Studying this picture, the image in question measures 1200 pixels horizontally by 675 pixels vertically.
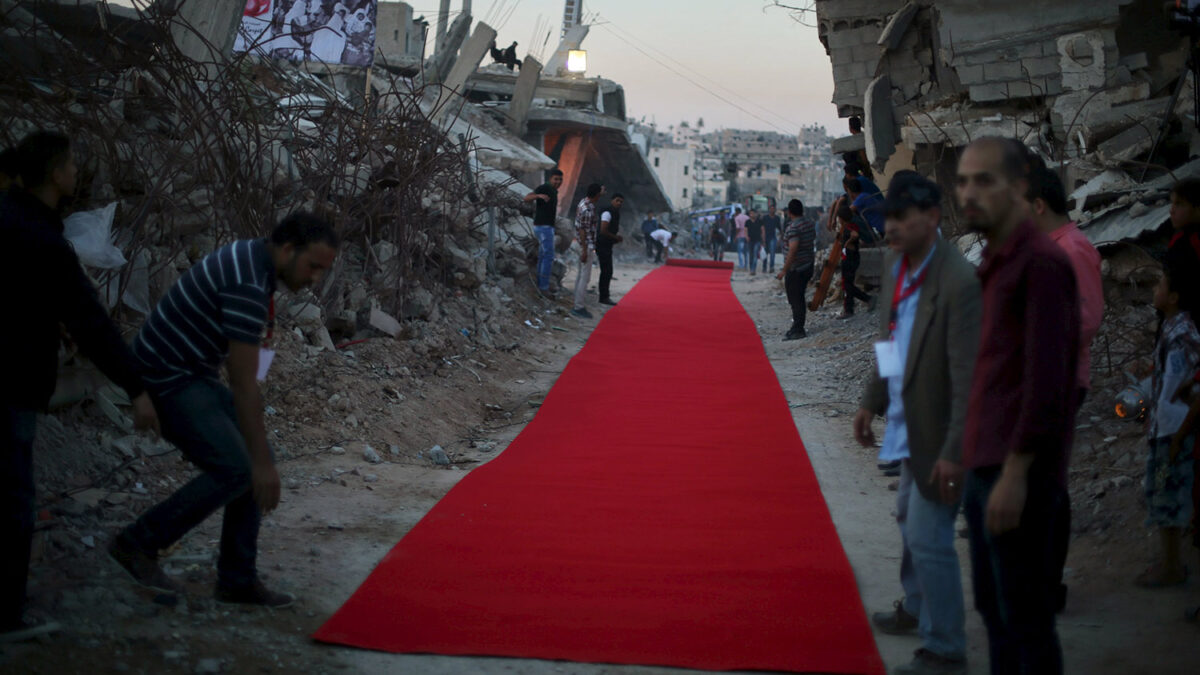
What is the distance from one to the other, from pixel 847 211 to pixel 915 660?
9028 millimetres

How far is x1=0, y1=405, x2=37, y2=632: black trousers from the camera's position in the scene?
9.82ft

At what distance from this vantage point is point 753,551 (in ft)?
14.2

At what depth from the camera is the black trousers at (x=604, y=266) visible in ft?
46.8

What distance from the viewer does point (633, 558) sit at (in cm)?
421

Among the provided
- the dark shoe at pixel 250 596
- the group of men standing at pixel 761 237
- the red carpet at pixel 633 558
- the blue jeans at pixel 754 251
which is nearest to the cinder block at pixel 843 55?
the red carpet at pixel 633 558

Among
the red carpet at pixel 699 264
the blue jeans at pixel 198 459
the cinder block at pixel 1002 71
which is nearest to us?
the blue jeans at pixel 198 459

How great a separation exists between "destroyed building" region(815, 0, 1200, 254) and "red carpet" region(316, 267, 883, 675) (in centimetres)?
286

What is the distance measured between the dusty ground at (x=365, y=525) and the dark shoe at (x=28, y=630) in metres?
0.04

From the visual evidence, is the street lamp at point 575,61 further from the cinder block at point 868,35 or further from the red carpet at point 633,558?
the red carpet at point 633,558

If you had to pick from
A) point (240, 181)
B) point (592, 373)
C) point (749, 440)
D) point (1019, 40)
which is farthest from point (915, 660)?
point (1019, 40)

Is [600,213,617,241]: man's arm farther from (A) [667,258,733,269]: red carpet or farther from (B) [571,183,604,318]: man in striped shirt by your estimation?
(A) [667,258,733,269]: red carpet

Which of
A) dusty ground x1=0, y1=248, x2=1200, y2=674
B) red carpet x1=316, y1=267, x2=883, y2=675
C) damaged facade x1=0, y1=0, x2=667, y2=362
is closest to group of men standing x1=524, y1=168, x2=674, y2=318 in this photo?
→ damaged facade x1=0, y1=0, x2=667, y2=362

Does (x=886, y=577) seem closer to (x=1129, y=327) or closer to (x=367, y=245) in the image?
(x=1129, y=327)

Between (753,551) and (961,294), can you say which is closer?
(961,294)
